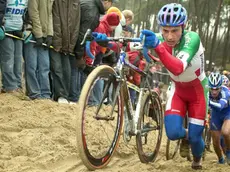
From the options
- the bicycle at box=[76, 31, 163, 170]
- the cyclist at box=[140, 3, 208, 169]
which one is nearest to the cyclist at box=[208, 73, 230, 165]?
the cyclist at box=[140, 3, 208, 169]

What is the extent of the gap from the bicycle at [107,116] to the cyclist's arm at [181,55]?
29 centimetres

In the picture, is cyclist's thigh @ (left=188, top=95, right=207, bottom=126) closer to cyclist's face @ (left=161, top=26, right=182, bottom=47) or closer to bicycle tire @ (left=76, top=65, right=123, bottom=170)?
cyclist's face @ (left=161, top=26, right=182, bottom=47)

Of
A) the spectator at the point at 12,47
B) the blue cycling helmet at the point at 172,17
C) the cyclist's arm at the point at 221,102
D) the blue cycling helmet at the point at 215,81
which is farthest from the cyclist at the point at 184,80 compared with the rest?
the spectator at the point at 12,47

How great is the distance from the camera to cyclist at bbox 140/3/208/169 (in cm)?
526

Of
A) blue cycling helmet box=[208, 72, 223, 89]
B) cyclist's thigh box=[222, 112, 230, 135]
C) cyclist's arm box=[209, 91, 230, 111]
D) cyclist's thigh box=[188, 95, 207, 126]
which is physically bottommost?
cyclist's thigh box=[222, 112, 230, 135]

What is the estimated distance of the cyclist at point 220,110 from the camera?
316 inches

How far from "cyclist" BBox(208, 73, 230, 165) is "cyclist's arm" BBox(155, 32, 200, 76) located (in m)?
2.88

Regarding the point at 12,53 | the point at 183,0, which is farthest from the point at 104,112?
the point at 183,0

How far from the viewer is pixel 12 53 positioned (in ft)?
23.9

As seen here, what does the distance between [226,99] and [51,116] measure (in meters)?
3.53

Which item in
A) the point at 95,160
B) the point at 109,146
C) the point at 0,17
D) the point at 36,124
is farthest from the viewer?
the point at 0,17

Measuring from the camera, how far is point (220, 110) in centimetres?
840

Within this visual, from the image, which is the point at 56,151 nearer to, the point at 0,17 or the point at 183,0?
the point at 0,17

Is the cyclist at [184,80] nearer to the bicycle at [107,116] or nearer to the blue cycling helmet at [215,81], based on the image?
the bicycle at [107,116]
